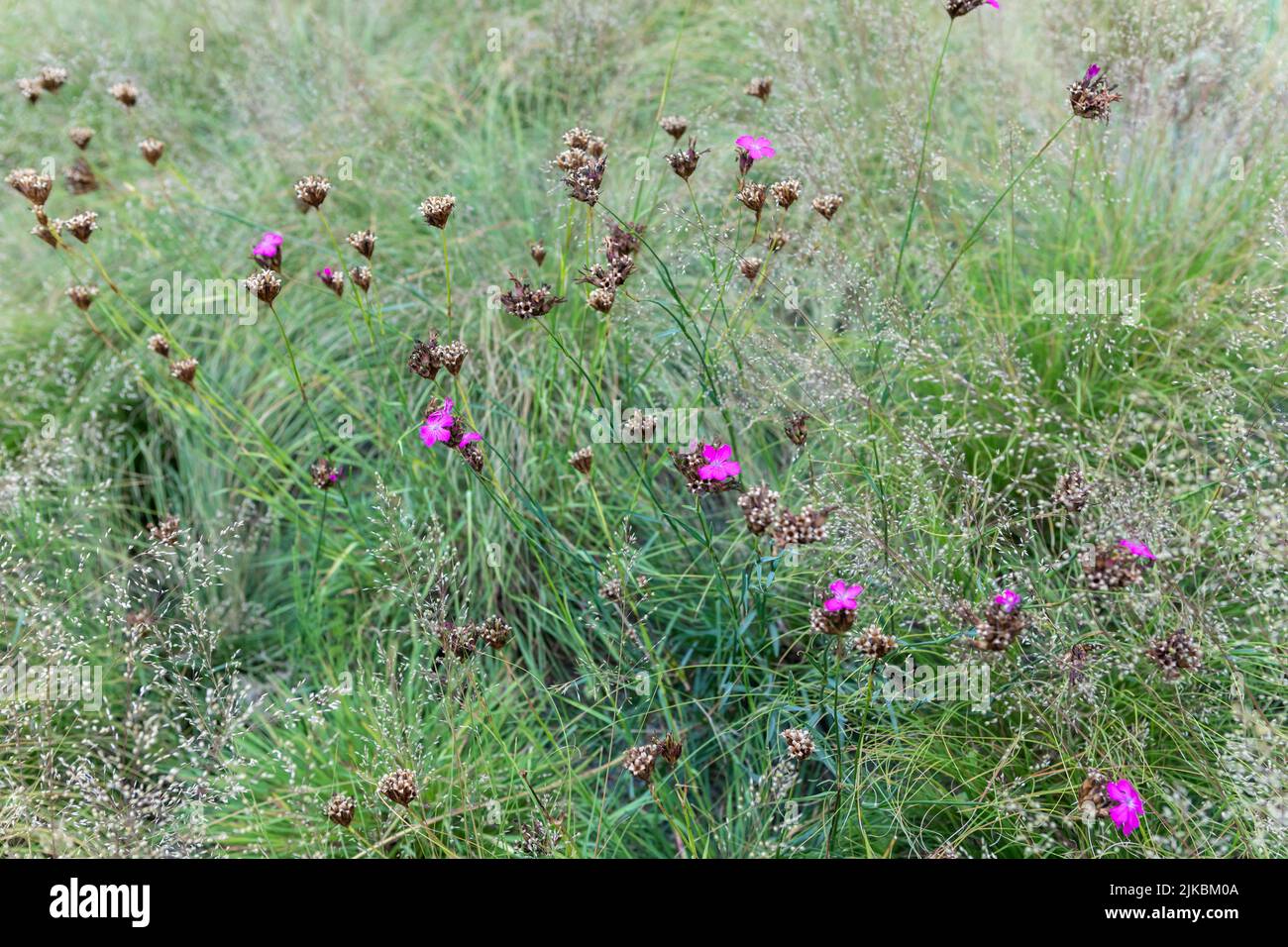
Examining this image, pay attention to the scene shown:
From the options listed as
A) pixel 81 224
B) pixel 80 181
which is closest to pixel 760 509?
pixel 81 224

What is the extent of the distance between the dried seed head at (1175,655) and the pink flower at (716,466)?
67 cm

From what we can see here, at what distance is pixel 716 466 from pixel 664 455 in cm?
74

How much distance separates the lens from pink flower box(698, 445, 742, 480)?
1.57m

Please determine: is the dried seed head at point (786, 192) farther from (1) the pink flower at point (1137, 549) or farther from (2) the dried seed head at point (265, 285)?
(2) the dried seed head at point (265, 285)

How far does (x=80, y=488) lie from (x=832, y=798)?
6.64ft

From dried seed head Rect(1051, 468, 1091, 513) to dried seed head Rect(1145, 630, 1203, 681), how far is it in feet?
0.75

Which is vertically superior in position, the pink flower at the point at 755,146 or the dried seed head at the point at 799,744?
the pink flower at the point at 755,146

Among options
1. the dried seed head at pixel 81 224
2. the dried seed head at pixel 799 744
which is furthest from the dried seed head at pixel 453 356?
the dried seed head at pixel 81 224

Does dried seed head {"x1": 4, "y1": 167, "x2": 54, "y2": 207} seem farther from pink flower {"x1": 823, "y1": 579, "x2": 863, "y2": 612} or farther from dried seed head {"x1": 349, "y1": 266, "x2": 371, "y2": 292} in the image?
pink flower {"x1": 823, "y1": 579, "x2": 863, "y2": 612}

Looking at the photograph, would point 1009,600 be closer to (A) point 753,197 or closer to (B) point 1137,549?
(B) point 1137,549

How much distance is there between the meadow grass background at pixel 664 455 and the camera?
5.84 ft

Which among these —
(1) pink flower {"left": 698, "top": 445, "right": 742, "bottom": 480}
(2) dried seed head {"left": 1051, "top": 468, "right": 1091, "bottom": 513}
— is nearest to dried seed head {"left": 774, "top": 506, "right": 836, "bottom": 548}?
(1) pink flower {"left": 698, "top": 445, "right": 742, "bottom": 480}

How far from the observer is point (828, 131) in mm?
2703
